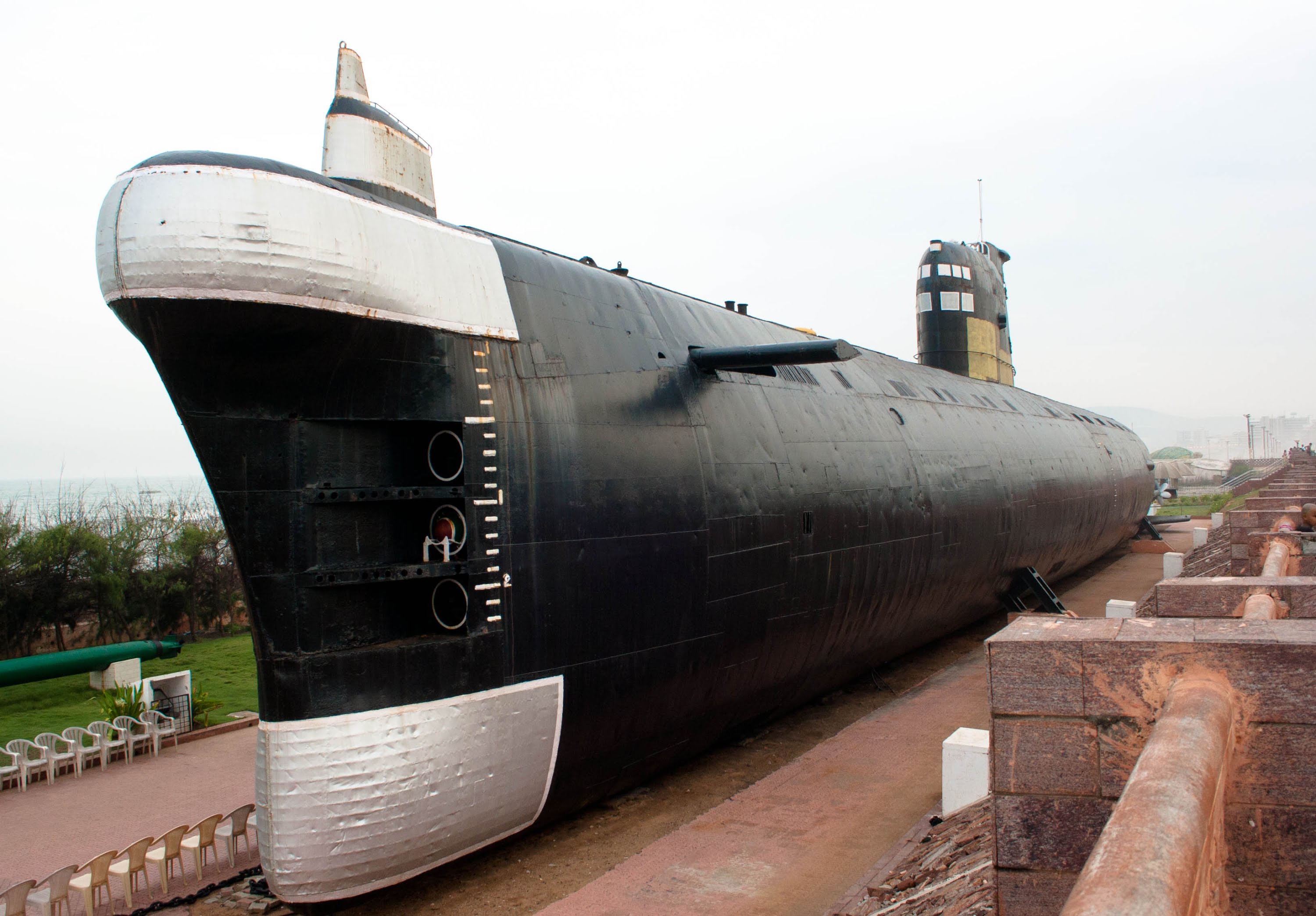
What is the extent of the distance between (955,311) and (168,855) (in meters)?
18.7

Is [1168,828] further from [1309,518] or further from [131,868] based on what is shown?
[1309,518]

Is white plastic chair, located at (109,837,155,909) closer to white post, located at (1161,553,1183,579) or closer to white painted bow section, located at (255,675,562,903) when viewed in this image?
white painted bow section, located at (255,675,562,903)

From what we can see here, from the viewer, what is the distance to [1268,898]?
383cm

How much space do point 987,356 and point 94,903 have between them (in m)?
20.0

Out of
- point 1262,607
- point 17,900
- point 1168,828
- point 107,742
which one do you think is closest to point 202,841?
point 17,900

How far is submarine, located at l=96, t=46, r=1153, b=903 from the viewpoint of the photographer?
5793 mm

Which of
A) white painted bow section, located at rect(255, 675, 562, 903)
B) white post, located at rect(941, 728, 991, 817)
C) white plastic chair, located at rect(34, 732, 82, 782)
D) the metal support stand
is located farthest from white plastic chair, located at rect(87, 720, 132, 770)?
the metal support stand

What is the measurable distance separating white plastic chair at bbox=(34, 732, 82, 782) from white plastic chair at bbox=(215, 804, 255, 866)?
444 cm

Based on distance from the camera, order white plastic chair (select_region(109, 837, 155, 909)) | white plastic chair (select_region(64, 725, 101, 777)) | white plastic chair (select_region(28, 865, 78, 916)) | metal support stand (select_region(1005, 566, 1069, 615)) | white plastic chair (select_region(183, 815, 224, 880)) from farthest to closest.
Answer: metal support stand (select_region(1005, 566, 1069, 615)) < white plastic chair (select_region(64, 725, 101, 777)) < white plastic chair (select_region(183, 815, 224, 880)) < white plastic chair (select_region(109, 837, 155, 909)) < white plastic chair (select_region(28, 865, 78, 916))

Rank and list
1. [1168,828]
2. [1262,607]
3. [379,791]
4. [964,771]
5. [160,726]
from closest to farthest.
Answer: [1168,828], [379,791], [1262,607], [964,771], [160,726]

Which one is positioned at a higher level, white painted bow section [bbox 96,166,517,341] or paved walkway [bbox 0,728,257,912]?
white painted bow section [bbox 96,166,517,341]

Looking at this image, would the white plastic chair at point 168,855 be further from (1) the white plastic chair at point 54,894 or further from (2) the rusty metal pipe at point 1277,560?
(2) the rusty metal pipe at point 1277,560

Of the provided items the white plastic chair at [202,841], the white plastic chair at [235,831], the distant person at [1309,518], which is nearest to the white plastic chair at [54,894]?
the white plastic chair at [202,841]

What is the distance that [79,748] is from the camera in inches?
438
